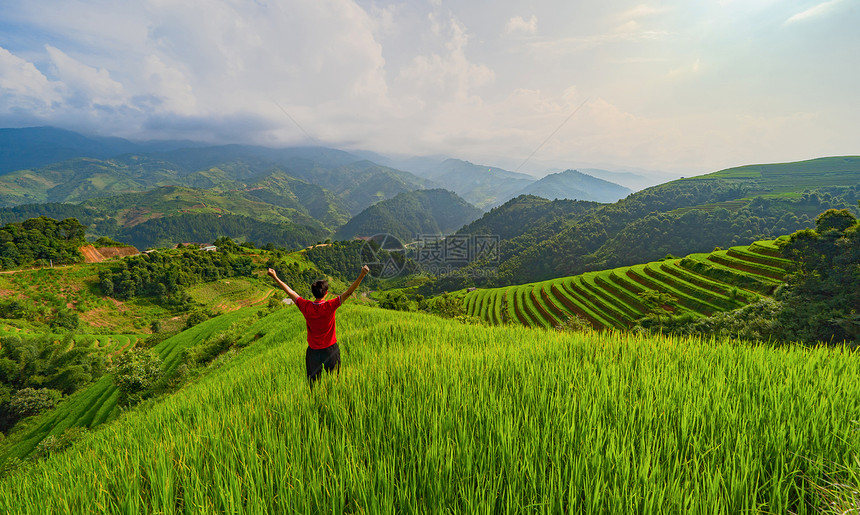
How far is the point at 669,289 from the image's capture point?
158ft

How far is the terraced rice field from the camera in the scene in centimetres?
4141

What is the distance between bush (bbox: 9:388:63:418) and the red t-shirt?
59.3 m

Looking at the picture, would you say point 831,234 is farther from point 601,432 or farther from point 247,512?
point 247,512

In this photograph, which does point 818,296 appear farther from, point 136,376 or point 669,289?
point 136,376

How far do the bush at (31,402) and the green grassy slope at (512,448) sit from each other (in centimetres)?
5778

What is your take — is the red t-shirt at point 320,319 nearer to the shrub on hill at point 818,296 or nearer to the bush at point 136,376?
the bush at point 136,376

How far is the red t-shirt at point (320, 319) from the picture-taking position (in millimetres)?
4098

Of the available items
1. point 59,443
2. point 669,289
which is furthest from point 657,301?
point 59,443

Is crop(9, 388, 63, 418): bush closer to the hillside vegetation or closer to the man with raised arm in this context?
the man with raised arm

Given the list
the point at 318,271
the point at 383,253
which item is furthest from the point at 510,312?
the point at 383,253

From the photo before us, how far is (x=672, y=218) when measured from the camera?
406ft

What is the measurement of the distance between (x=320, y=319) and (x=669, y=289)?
61236 mm

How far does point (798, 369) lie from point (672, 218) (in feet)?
520

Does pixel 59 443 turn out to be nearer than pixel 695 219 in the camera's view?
Yes
